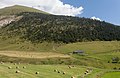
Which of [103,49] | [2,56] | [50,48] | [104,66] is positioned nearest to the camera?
[104,66]

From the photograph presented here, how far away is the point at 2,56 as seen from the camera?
4345 inches

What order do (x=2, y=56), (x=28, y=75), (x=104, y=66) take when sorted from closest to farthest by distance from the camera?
(x=28, y=75)
(x=104, y=66)
(x=2, y=56)

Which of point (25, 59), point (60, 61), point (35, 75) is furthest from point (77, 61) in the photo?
point (35, 75)

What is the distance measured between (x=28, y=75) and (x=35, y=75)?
1.93 meters

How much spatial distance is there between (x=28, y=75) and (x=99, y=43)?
491 ft

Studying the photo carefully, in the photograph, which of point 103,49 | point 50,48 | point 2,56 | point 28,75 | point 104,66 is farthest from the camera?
point 50,48

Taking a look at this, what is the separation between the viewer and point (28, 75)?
4238cm

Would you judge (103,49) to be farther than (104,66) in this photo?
Yes

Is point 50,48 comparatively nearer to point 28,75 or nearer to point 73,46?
point 73,46

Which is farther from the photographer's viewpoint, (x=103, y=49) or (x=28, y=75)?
(x=103, y=49)

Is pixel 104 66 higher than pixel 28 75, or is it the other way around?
pixel 28 75

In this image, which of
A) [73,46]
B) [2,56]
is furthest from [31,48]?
[2,56]

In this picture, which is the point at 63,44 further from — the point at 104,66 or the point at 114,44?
the point at 104,66

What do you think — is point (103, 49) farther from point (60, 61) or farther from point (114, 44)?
point (60, 61)
